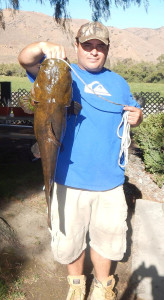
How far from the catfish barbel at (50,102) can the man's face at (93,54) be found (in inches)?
17.7

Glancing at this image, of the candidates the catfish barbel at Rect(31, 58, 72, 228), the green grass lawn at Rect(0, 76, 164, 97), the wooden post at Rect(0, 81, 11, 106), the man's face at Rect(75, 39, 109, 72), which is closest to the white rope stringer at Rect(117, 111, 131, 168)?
the man's face at Rect(75, 39, 109, 72)

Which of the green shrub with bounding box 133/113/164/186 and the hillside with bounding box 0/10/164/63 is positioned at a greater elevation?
the green shrub with bounding box 133/113/164/186

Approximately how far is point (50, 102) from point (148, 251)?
2.41 m

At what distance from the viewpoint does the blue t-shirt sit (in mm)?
2172

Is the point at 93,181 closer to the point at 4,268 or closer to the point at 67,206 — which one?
the point at 67,206

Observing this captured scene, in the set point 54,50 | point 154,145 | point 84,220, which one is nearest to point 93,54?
point 54,50

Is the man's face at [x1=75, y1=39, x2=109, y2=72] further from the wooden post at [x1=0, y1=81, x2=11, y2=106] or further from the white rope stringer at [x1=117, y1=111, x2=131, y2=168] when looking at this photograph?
the wooden post at [x1=0, y1=81, x2=11, y2=106]

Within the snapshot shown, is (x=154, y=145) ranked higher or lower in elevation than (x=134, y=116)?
lower

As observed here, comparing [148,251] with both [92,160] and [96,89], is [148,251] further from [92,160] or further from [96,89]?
[96,89]

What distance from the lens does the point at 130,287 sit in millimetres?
3020

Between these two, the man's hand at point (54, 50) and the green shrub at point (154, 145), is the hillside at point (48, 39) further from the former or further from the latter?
the man's hand at point (54, 50)

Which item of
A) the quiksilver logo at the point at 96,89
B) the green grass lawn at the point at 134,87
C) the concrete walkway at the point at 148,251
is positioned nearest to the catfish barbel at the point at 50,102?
the quiksilver logo at the point at 96,89

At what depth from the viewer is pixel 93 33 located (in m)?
2.12

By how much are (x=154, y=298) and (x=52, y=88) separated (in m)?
2.14
